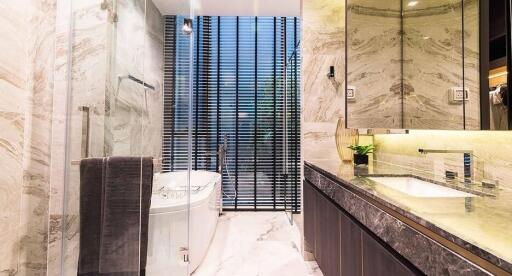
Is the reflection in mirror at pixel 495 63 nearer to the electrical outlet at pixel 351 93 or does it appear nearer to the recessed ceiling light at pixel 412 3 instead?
the recessed ceiling light at pixel 412 3

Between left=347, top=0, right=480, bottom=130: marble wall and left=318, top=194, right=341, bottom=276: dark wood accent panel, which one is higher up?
left=347, top=0, right=480, bottom=130: marble wall

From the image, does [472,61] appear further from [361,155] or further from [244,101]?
[244,101]

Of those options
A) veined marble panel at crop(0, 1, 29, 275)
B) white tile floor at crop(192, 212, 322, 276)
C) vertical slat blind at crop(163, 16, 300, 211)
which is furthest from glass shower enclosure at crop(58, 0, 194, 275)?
vertical slat blind at crop(163, 16, 300, 211)

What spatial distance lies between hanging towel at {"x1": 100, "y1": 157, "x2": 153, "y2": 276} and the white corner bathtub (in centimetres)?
12

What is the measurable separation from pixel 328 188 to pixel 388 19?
151 centimetres

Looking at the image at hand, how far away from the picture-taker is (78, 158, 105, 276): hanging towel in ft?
5.11

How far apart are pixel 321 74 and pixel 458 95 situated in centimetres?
120

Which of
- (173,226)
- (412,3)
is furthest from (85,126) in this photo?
(412,3)

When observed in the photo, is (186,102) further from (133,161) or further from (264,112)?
(264,112)

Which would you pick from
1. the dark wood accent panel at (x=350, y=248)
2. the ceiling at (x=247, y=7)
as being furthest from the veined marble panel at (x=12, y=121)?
the ceiling at (x=247, y=7)

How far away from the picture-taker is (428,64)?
1.76 m

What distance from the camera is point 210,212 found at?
→ 2777mm

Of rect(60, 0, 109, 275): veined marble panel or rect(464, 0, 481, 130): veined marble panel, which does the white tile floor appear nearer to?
rect(60, 0, 109, 275): veined marble panel

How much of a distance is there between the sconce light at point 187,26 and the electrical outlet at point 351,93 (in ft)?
4.90
